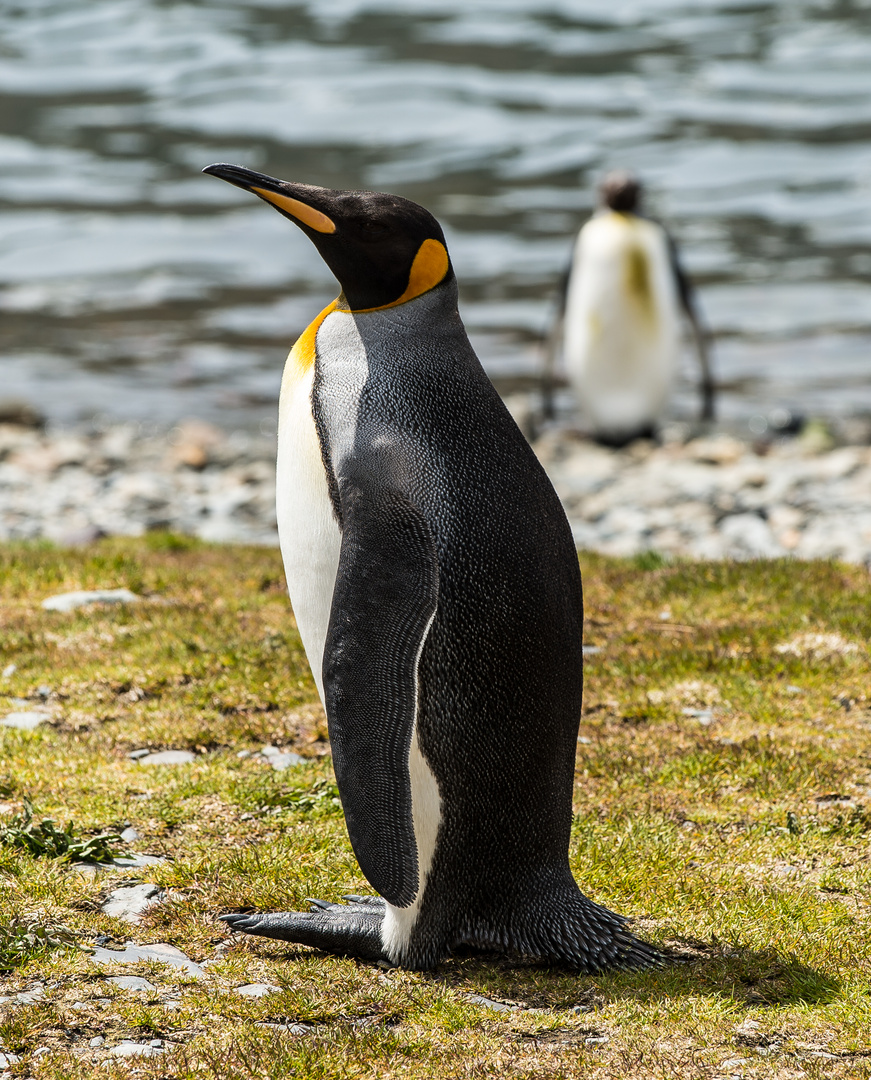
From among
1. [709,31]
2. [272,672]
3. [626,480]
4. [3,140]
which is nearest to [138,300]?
[626,480]

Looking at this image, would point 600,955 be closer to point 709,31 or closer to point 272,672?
point 272,672

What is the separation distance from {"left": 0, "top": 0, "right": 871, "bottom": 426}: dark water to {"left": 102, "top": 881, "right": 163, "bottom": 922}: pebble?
40.7ft

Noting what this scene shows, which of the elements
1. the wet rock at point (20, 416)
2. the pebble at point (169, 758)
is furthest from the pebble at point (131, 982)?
the wet rock at point (20, 416)

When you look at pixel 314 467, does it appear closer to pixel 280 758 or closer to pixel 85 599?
pixel 280 758

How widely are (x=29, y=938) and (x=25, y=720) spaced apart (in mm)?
1683

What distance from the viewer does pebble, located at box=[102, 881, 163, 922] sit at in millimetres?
3777

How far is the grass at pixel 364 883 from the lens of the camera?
3184mm

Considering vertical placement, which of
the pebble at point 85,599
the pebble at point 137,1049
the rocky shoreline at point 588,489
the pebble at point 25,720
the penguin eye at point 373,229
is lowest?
the rocky shoreline at point 588,489

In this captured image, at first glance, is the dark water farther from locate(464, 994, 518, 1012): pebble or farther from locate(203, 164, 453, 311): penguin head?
locate(464, 994, 518, 1012): pebble

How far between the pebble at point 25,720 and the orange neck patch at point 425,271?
2175mm

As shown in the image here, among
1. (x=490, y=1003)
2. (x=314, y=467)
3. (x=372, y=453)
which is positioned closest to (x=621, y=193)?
(x=314, y=467)

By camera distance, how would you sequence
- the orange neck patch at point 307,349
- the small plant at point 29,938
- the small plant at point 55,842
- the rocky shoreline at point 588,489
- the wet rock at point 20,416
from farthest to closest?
the wet rock at point 20,416 → the rocky shoreline at point 588,489 → the small plant at point 55,842 → the orange neck patch at point 307,349 → the small plant at point 29,938

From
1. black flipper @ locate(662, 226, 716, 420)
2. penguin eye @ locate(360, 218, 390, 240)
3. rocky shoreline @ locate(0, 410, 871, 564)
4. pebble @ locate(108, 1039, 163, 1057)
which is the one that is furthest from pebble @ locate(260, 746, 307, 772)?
black flipper @ locate(662, 226, 716, 420)

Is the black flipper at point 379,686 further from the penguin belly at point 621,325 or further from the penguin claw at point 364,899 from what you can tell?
the penguin belly at point 621,325
